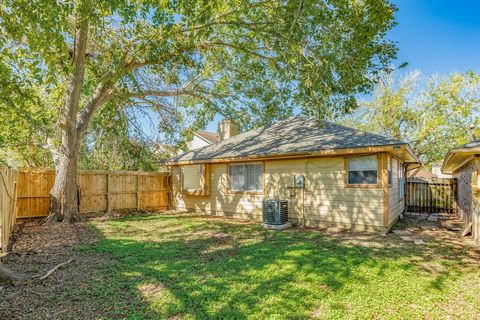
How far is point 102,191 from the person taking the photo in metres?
11.4

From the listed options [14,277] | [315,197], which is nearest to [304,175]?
[315,197]

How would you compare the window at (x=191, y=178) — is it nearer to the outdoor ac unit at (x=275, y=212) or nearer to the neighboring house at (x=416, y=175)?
the outdoor ac unit at (x=275, y=212)

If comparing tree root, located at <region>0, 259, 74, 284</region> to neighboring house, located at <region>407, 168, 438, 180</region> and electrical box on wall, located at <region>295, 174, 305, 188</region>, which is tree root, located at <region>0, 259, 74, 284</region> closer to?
electrical box on wall, located at <region>295, 174, 305, 188</region>

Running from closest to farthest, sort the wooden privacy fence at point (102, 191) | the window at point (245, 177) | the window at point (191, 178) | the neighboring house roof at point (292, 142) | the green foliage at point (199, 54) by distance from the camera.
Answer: the green foliage at point (199, 54) → the neighboring house roof at point (292, 142) → the wooden privacy fence at point (102, 191) → the window at point (245, 177) → the window at point (191, 178)

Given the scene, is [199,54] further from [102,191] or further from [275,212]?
[102,191]

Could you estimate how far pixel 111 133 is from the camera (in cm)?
1175

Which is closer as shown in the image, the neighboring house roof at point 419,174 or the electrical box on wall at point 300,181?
the electrical box on wall at point 300,181

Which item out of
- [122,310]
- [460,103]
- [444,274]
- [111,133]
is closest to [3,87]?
[122,310]

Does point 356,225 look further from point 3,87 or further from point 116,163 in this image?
point 116,163

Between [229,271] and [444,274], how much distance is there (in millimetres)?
3385

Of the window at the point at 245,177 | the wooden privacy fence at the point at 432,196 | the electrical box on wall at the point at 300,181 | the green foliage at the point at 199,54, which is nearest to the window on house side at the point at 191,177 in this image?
the green foliage at the point at 199,54

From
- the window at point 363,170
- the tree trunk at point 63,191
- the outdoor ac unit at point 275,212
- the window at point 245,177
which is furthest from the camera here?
the window at point 245,177

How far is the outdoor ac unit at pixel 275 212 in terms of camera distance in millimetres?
8680

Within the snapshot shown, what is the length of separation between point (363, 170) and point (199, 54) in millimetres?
6508
